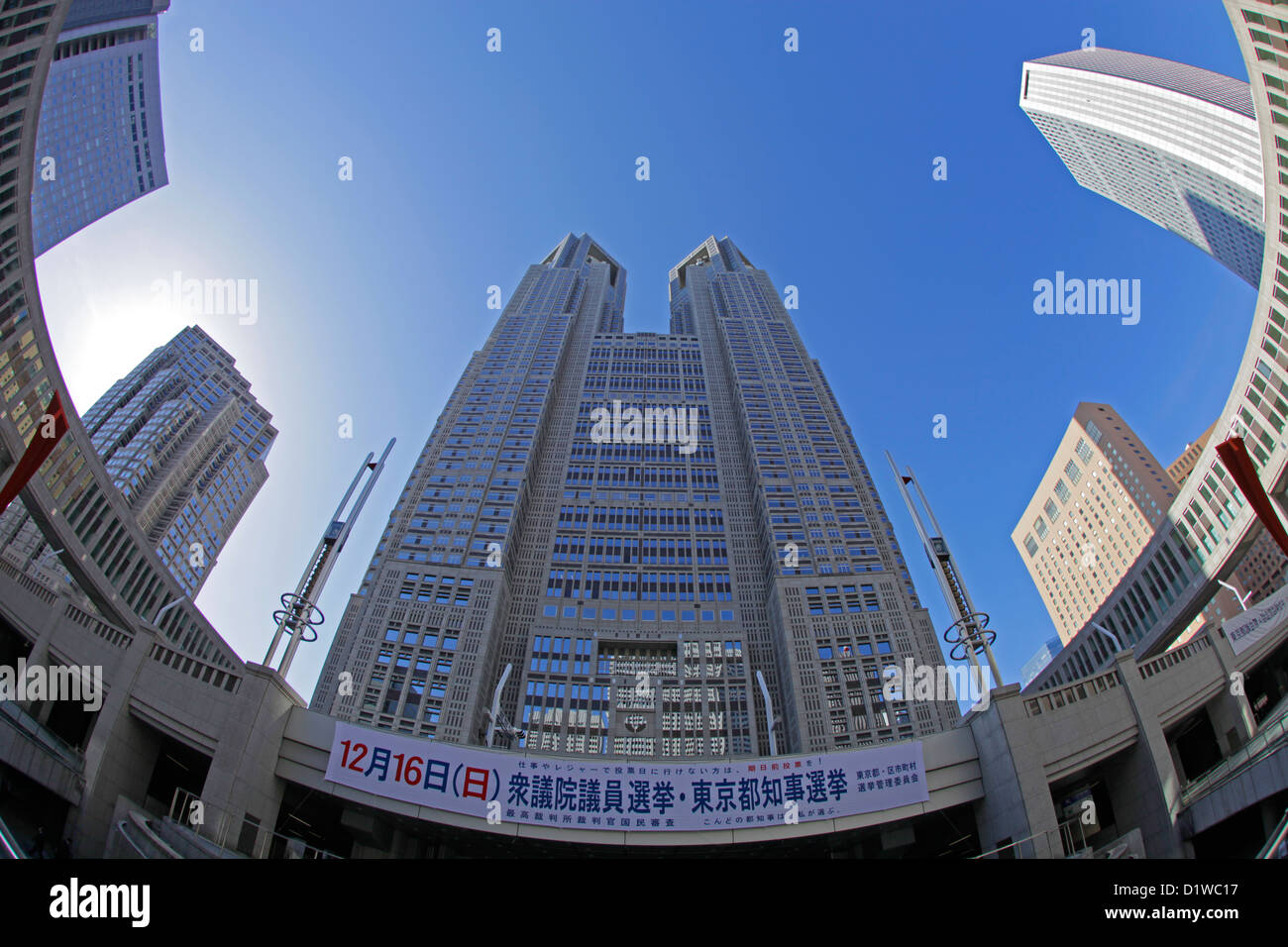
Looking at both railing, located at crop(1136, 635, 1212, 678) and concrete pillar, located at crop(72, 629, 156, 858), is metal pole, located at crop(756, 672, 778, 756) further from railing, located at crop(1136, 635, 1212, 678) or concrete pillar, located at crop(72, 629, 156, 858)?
concrete pillar, located at crop(72, 629, 156, 858)

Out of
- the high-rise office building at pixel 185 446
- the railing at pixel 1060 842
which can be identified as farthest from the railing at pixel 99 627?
the high-rise office building at pixel 185 446

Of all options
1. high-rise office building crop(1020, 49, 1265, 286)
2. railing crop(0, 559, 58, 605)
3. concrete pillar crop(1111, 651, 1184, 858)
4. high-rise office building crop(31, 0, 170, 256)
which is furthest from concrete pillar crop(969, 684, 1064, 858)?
high-rise office building crop(31, 0, 170, 256)

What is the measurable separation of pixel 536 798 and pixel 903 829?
14122 millimetres

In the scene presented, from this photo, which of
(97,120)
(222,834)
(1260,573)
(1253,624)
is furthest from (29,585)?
(97,120)

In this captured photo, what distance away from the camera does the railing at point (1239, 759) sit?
22.2 m

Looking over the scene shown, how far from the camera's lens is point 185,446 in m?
131

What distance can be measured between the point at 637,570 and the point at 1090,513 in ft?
368

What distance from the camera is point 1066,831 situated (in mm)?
24828

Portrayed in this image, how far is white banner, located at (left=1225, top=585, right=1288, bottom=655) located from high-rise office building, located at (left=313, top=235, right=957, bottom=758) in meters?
26.3

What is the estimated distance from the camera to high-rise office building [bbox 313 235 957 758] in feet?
192

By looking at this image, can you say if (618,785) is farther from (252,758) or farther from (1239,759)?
(1239,759)

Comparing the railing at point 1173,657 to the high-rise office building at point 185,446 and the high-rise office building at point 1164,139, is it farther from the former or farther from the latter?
the high-rise office building at point 185,446

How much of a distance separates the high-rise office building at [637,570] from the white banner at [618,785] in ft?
58.1
